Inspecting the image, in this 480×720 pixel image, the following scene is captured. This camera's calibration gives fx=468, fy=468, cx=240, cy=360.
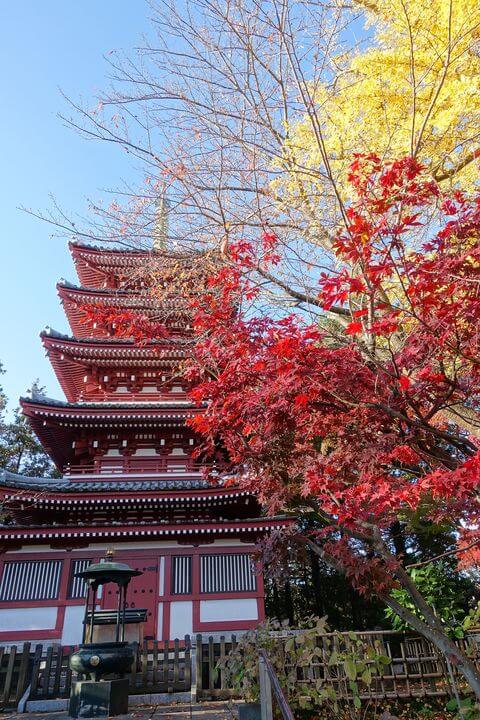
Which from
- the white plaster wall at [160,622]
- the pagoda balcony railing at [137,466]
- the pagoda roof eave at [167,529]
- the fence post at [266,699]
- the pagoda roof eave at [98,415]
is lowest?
the fence post at [266,699]

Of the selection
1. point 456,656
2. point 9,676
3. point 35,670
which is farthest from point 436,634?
point 9,676

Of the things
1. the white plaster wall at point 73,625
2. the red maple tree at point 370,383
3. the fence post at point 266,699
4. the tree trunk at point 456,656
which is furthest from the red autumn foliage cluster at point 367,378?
the white plaster wall at point 73,625

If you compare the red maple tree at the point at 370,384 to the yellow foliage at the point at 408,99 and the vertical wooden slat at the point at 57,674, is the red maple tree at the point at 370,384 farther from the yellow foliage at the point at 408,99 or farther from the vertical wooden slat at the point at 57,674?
the vertical wooden slat at the point at 57,674

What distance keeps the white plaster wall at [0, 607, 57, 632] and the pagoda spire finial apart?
32.0 ft

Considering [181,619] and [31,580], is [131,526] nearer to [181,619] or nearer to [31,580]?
[181,619]

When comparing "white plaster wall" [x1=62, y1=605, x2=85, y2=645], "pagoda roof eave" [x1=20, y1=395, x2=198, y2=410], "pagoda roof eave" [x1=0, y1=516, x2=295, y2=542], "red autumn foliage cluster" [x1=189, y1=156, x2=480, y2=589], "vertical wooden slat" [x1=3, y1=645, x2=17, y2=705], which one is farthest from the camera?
"pagoda roof eave" [x1=20, y1=395, x2=198, y2=410]

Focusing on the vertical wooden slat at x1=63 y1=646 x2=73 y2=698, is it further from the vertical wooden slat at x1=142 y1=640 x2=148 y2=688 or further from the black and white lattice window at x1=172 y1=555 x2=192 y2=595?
the black and white lattice window at x1=172 y1=555 x2=192 y2=595

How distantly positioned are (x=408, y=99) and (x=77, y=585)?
12.8m

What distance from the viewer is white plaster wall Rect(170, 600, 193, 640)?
1166cm

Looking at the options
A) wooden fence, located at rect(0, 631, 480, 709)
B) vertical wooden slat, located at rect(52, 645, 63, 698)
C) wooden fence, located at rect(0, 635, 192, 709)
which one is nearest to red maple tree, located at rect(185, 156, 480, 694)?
wooden fence, located at rect(0, 631, 480, 709)

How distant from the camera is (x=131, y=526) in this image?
40.1 feet

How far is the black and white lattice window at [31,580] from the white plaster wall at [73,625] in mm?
571

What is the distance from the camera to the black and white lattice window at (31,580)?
38.7 ft

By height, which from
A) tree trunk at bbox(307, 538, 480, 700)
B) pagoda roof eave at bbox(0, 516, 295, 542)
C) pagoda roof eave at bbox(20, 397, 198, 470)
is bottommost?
tree trunk at bbox(307, 538, 480, 700)
